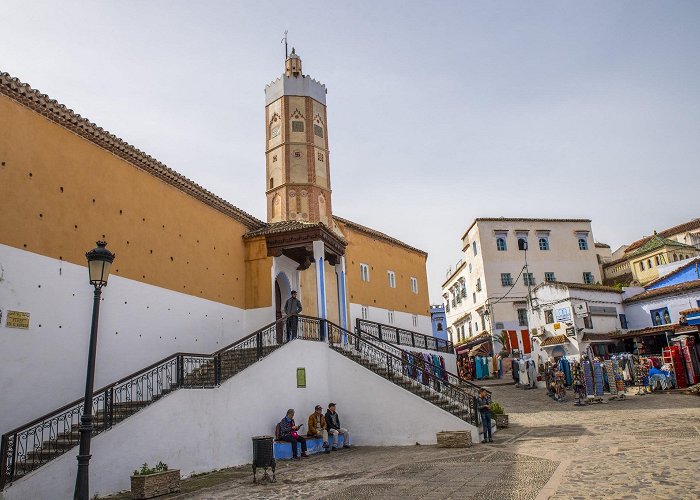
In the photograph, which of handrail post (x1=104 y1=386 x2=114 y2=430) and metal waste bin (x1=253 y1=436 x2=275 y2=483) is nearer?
handrail post (x1=104 y1=386 x2=114 y2=430)

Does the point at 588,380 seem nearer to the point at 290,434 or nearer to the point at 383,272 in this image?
the point at 383,272

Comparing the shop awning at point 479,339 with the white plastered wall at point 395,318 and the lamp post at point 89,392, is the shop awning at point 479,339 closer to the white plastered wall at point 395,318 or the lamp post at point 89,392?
the white plastered wall at point 395,318

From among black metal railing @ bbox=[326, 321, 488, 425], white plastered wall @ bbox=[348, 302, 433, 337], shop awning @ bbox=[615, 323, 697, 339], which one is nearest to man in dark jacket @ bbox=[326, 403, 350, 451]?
black metal railing @ bbox=[326, 321, 488, 425]

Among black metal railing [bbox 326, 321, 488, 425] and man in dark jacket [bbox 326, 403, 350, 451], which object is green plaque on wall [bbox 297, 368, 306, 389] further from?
black metal railing [bbox 326, 321, 488, 425]

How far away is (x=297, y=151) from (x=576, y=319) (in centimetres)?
1944

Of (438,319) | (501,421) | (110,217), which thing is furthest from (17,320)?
(438,319)

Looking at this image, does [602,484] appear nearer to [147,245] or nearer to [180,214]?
[147,245]

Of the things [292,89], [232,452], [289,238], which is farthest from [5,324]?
[292,89]

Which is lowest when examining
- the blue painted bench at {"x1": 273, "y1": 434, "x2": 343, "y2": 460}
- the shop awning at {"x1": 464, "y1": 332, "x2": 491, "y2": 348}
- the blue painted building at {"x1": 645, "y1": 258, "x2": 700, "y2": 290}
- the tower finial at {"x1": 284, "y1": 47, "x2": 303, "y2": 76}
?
the blue painted bench at {"x1": 273, "y1": 434, "x2": 343, "y2": 460}

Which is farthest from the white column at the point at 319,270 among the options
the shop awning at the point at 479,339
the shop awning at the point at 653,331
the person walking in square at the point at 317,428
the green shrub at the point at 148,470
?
the shop awning at the point at 479,339

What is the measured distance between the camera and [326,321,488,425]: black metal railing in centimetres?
1398

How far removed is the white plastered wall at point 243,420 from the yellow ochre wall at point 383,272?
10189 millimetres

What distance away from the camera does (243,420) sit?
1236 centimetres

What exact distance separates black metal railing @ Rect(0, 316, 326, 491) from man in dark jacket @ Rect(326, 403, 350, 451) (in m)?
2.28
